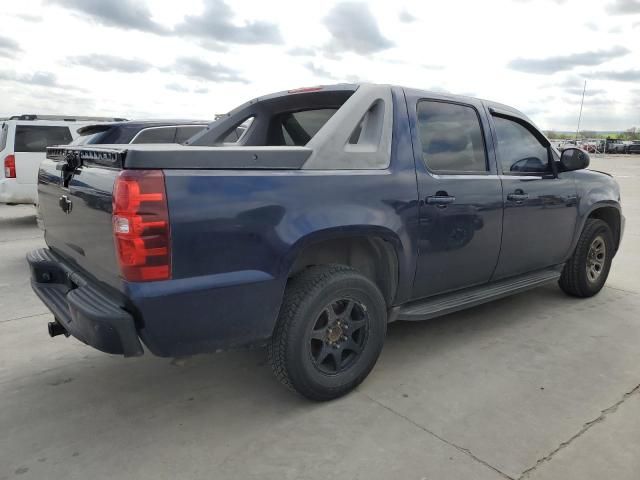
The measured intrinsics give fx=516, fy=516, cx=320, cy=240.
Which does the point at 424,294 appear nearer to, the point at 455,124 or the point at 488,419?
the point at 488,419

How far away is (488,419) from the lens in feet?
9.10

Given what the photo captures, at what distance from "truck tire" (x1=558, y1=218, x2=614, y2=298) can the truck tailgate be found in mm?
3990

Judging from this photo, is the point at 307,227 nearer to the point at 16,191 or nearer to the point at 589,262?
the point at 589,262

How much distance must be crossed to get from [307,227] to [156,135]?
5289mm

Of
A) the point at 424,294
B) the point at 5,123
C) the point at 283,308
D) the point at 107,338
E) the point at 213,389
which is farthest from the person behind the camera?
the point at 5,123

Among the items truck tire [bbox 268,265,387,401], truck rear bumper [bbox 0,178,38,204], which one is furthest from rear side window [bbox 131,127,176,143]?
truck tire [bbox 268,265,387,401]

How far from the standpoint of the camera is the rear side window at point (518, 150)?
12.8 ft

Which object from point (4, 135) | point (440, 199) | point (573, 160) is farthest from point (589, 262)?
point (4, 135)

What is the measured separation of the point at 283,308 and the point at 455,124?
185 cm

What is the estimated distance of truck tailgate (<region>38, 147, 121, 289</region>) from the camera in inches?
94.8

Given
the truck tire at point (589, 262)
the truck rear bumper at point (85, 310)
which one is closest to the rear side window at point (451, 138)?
the truck tire at point (589, 262)

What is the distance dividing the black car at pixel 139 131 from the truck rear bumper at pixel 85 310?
412 cm

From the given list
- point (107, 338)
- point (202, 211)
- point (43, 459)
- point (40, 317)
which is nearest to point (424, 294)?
point (202, 211)

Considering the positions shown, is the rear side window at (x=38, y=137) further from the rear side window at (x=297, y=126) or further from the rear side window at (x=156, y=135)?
the rear side window at (x=297, y=126)
